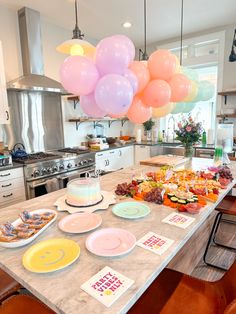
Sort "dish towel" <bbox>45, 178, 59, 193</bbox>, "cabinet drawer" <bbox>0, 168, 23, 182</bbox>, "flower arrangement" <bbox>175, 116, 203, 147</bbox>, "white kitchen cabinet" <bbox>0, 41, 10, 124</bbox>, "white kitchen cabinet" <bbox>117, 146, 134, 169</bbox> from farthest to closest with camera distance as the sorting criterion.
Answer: "white kitchen cabinet" <bbox>117, 146, 134, 169</bbox> → "dish towel" <bbox>45, 178, 59, 193</bbox> → "flower arrangement" <bbox>175, 116, 203, 147</bbox> → "white kitchen cabinet" <bbox>0, 41, 10, 124</bbox> → "cabinet drawer" <bbox>0, 168, 23, 182</bbox>

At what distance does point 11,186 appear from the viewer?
2609 millimetres

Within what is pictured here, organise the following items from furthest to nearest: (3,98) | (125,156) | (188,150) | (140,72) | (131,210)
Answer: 1. (125,156)
2. (188,150)
3. (3,98)
4. (140,72)
5. (131,210)

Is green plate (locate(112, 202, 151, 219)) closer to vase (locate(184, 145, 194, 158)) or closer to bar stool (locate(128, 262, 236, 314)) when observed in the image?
bar stool (locate(128, 262, 236, 314))

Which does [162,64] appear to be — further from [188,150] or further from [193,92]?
[188,150]

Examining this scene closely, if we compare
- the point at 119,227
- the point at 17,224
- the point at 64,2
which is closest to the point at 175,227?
the point at 119,227

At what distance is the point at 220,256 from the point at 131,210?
1553 millimetres

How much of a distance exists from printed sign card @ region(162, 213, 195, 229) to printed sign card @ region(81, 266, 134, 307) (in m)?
0.51

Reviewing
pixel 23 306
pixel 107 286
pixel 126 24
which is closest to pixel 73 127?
pixel 126 24

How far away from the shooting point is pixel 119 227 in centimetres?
123

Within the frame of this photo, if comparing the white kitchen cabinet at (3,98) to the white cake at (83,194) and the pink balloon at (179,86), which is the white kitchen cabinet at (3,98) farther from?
the pink balloon at (179,86)

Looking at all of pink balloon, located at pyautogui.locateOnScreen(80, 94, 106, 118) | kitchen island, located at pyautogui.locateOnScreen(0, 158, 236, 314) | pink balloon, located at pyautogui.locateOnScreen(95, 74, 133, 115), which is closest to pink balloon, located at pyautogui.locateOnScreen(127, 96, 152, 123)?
pink balloon, located at pyautogui.locateOnScreen(80, 94, 106, 118)

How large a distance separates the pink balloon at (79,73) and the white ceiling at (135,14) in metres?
1.83

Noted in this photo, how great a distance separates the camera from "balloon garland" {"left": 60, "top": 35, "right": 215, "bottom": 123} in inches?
57.5

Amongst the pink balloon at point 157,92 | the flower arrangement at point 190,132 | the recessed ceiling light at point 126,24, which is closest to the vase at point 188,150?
the flower arrangement at point 190,132
